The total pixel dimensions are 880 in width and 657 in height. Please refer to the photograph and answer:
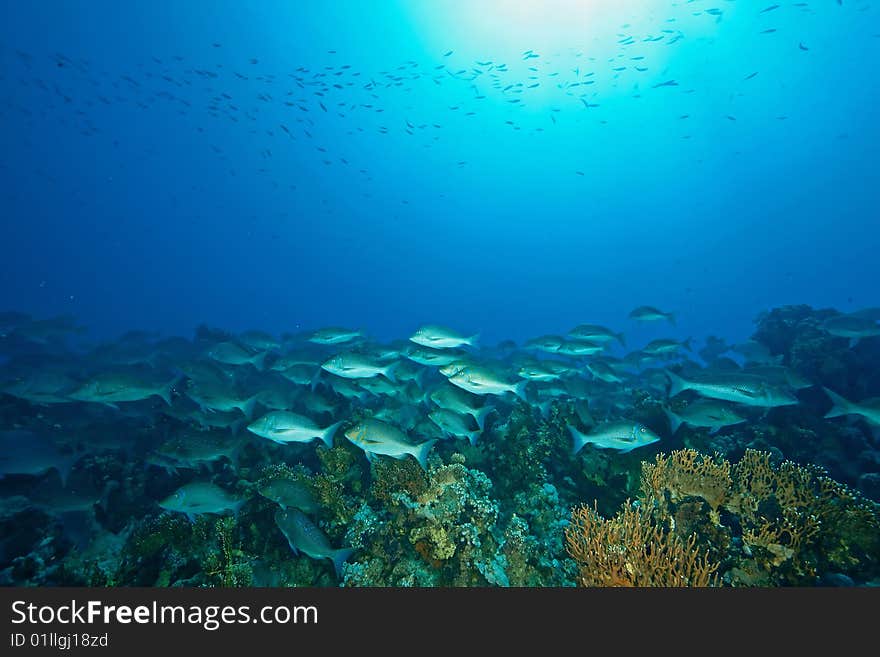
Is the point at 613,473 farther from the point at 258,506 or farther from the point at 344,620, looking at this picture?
the point at 258,506

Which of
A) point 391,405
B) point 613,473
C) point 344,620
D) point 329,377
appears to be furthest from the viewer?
point 329,377

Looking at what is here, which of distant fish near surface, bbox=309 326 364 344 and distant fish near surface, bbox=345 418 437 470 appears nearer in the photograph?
distant fish near surface, bbox=345 418 437 470

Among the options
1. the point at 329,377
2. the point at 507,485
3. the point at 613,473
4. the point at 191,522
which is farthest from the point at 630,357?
the point at 191,522

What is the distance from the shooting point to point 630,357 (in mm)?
14438

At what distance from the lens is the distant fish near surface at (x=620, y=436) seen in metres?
6.06

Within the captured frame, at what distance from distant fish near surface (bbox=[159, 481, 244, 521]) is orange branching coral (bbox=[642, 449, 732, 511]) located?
22.2 ft

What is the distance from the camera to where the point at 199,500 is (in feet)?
17.7

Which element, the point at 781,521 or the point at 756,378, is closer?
the point at 781,521

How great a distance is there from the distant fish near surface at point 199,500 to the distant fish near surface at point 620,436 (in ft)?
18.5

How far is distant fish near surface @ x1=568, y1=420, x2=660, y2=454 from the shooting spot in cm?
606

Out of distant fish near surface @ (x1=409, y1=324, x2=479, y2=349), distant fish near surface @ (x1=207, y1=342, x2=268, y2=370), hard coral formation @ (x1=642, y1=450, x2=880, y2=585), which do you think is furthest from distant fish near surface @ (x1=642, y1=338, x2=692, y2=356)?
distant fish near surface @ (x1=207, y1=342, x2=268, y2=370)

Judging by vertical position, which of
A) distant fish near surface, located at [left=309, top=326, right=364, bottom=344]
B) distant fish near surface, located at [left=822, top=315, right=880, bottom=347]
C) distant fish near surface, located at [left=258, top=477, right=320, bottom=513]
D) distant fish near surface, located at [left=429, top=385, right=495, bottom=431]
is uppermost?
distant fish near surface, located at [left=822, top=315, right=880, bottom=347]

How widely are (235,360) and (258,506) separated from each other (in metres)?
5.93

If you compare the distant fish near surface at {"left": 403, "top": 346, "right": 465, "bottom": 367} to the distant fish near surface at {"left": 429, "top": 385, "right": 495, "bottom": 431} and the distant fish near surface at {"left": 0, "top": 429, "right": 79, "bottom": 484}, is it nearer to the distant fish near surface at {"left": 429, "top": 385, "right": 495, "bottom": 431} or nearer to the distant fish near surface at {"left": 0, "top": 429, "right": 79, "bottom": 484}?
the distant fish near surface at {"left": 429, "top": 385, "right": 495, "bottom": 431}
